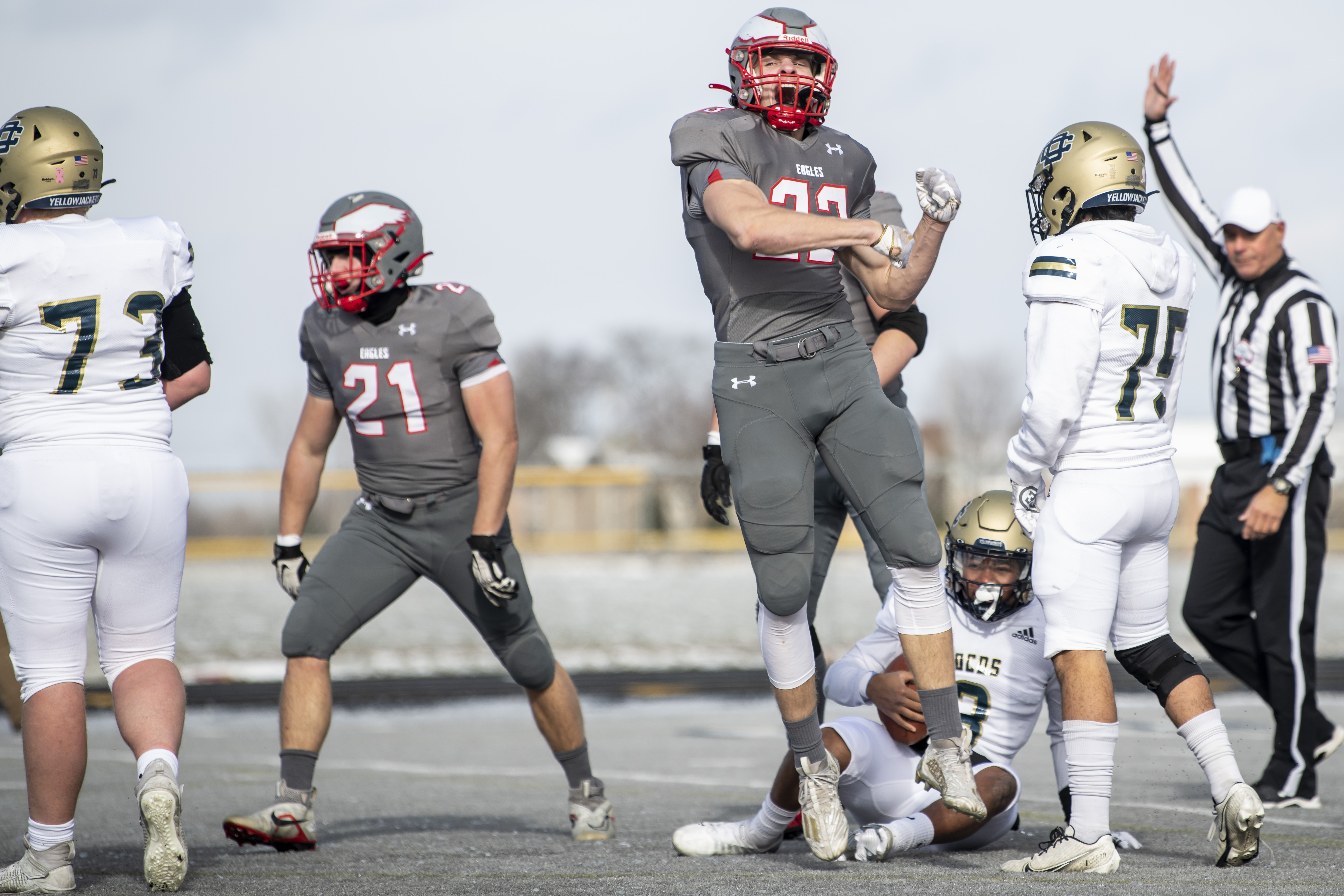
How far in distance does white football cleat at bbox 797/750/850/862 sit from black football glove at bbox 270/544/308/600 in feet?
6.64

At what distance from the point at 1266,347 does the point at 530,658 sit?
10.6 ft

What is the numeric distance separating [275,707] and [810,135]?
23.2 ft

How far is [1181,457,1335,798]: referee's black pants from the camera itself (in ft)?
17.5

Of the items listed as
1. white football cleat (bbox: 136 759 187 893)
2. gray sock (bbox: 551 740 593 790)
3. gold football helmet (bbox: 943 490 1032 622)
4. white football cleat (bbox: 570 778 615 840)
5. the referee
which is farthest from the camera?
the referee

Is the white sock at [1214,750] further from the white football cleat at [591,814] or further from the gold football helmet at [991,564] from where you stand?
the white football cleat at [591,814]

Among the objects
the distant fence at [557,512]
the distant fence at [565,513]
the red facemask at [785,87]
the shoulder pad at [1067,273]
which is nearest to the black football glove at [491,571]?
the red facemask at [785,87]

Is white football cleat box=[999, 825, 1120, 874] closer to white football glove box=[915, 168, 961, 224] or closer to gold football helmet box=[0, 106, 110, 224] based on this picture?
white football glove box=[915, 168, 961, 224]

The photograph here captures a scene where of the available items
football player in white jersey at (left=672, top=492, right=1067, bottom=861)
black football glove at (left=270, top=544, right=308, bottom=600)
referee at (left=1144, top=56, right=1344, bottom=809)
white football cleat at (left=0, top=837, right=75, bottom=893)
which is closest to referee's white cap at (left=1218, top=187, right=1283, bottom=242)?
referee at (left=1144, top=56, right=1344, bottom=809)

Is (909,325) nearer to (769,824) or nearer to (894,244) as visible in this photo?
(894,244)

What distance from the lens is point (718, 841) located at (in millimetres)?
4207

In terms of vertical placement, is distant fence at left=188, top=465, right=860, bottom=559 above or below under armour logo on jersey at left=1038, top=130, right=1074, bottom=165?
below

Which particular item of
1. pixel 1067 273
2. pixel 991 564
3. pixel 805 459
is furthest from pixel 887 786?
pixel 1067 273

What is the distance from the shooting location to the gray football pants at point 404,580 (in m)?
4.65

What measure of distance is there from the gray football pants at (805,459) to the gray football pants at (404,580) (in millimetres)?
1122
